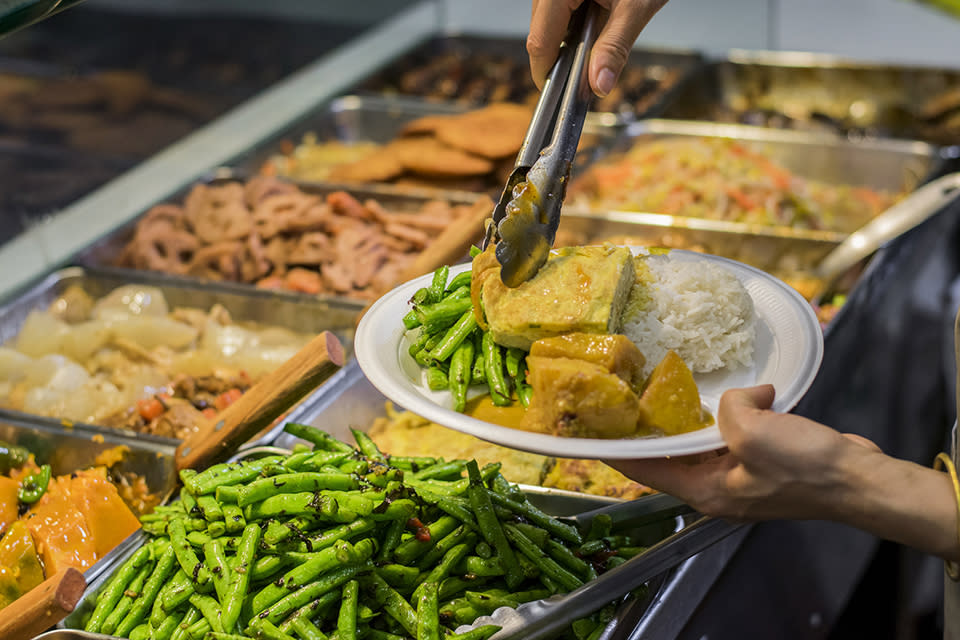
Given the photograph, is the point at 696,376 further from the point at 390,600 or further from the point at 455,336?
the point at 390,600

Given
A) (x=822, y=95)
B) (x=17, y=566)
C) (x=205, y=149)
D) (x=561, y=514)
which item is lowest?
(x=17, y=566)

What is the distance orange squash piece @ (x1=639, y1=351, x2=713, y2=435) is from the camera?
1806 millimetres

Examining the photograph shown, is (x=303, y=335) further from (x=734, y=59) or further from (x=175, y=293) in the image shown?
(x=734, y=59)

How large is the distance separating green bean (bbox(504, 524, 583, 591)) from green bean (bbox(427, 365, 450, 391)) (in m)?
0.46

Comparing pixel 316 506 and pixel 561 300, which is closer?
pixel 561 300

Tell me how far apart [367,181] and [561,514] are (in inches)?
91.4

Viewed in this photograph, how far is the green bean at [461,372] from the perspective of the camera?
6.31 feet

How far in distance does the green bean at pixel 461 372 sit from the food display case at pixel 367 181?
62cm

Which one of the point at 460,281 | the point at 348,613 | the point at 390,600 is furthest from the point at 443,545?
the point at 460,281

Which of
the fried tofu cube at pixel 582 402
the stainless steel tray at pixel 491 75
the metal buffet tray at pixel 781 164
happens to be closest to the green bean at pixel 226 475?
the fried tofu cube at pixel 582 402

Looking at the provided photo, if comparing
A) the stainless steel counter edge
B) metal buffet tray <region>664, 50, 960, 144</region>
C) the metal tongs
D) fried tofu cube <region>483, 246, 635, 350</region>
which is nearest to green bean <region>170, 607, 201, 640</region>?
fried tofu cube <region>483, 246, 635, 350</region>

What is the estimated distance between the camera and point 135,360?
3324 millimetres

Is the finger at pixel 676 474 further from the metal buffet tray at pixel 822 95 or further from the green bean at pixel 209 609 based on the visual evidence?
the metal buffet tray at pixel 822 95

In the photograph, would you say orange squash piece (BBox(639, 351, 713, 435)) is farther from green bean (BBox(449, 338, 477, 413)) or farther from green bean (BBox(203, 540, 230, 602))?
green bean (BBox(203, 540, 230, 602))
